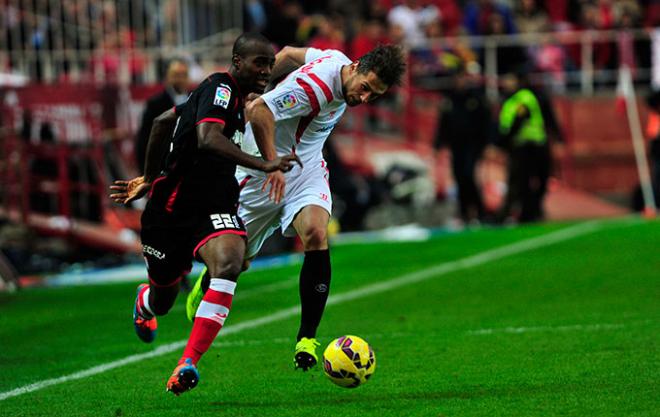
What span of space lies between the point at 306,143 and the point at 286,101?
1.85 feet

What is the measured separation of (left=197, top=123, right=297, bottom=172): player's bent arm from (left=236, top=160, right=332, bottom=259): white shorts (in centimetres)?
121

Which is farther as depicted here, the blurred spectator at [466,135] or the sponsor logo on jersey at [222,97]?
the blurred spectator at [466,135]

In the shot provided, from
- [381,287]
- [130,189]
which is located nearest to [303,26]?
[381,287]

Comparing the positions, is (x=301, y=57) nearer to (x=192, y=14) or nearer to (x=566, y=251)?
(x=566, y=251)

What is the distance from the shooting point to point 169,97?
49.4 feet

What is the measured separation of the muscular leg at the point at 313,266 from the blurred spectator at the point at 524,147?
1388 centimetres

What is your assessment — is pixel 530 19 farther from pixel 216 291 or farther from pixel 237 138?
pixel 216 291

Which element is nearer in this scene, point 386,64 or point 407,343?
point 386,64

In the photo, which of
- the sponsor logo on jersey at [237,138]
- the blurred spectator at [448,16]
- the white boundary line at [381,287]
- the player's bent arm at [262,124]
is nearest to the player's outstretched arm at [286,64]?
the player's bent arm at [262,124]

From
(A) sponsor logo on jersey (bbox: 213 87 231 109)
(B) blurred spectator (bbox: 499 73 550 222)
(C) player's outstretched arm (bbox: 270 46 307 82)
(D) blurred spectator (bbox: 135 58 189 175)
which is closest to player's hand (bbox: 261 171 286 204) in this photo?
(A) sponsor logo on jersey (bbox: 213 87 231 109)

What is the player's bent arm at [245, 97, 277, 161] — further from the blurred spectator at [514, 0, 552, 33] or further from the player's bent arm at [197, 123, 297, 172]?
the blurred spectator at [514, 0, 552, 33]

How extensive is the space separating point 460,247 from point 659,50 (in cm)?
940

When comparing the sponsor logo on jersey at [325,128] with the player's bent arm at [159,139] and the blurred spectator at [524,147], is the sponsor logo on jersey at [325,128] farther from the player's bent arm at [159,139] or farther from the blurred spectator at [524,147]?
the blurred spectator at [524,147]

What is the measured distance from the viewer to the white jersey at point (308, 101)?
863 cm
